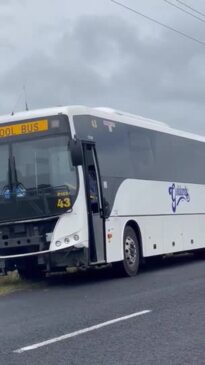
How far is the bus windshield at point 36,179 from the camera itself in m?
15.2

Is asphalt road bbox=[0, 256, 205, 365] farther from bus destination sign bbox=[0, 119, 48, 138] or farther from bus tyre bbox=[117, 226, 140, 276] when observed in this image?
bus destination sign bbox=[0, 119, 48, 138]

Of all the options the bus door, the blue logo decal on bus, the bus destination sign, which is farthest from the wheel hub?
the bus destination sign

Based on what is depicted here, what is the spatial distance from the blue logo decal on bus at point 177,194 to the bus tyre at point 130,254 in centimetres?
289

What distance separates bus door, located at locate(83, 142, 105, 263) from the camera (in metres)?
15.5

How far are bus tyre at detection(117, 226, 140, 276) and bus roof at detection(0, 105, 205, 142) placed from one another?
2.53 meters

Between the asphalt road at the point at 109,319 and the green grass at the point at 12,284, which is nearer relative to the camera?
the asphalt road at the point at 109,319

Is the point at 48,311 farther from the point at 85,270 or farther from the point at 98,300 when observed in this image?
the point at 85,270

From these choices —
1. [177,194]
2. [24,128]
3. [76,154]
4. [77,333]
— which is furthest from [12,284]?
[77,333]

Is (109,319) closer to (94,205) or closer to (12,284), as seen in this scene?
(94,205)

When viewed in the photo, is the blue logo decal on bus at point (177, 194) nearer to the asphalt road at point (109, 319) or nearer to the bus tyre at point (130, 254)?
the bus tyre at point (130, 254)

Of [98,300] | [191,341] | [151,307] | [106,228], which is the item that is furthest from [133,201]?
[191,341]

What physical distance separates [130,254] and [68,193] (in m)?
2.59

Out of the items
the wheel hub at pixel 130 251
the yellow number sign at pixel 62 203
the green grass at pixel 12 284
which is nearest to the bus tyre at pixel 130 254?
the wheel hub at pixel 130 251

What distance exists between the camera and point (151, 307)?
38.1ft
